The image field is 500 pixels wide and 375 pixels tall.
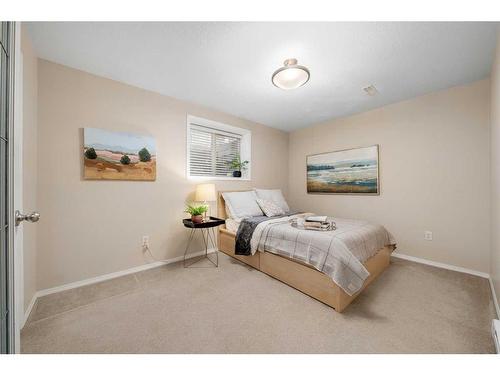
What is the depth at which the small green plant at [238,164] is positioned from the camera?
3592 mm

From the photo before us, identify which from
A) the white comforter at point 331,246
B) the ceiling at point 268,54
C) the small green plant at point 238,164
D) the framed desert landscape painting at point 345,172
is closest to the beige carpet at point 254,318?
the white comforter at point 331,246

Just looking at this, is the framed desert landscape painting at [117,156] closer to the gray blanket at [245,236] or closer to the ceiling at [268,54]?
the ceiling at [268,54]

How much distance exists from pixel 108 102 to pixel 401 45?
3.03 metres

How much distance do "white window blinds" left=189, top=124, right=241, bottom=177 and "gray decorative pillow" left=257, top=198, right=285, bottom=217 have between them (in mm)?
884

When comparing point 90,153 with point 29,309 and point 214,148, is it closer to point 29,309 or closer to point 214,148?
point 29,309

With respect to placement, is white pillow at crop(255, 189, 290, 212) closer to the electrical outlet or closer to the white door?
the electrical outlet

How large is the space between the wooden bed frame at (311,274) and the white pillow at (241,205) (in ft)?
1.17

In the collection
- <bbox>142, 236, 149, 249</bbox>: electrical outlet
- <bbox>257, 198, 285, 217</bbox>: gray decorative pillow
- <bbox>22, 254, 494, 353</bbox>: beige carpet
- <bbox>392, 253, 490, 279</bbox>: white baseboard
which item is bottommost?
<bbox>22, 254, 494, 353</bbox>: beige carpet

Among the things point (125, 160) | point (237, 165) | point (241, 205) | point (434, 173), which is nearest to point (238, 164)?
point (237, 165)

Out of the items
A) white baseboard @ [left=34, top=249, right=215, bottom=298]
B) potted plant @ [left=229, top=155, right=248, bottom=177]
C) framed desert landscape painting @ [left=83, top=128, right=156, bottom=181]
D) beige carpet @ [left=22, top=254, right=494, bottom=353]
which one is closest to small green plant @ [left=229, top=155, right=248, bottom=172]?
potted plant @ [left=229, top=155, right=248, bottom=177]

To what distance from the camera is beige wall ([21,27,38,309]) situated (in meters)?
1.56

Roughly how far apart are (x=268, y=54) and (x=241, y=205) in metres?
2.03

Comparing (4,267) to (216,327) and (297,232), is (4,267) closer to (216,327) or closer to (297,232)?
(216,327)
